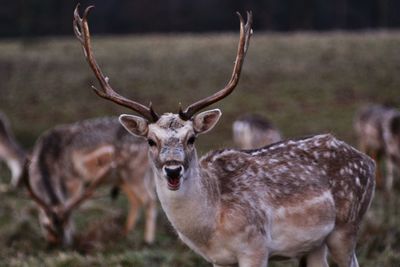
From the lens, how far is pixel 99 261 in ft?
28.1

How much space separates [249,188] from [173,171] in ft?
3.23

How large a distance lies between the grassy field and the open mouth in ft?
9.71

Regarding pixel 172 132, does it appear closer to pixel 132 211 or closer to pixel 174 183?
pixel 174 183

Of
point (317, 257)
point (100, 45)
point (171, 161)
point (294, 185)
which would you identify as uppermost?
point (171, 161)

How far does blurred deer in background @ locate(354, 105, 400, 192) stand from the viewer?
46.6ft

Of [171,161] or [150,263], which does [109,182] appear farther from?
[171,161]

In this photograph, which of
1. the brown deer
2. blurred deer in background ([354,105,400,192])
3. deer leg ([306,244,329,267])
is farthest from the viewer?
the brown deer

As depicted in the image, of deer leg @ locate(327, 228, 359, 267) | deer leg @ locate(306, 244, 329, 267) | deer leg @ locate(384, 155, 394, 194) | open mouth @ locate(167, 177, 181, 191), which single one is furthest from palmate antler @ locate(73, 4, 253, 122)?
deer leg @ locate(384, 155, 394, 194)

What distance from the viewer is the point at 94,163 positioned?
11984 mm

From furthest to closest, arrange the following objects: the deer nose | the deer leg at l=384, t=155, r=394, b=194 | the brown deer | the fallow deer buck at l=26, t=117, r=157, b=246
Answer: the brown deer
the deer leg at l=384, t=155, r=394, b=194
the fallow deer buck at l=26, t=117, r=157, b=246
the deer nose

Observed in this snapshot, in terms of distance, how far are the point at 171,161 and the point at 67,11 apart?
51144 millimetres

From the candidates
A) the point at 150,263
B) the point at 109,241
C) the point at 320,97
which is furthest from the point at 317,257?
the point at 320,97

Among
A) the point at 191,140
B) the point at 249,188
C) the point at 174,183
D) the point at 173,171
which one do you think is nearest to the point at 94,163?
the point at 249,188

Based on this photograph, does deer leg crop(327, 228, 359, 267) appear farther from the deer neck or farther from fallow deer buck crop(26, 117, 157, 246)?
fallow deer buck crop(26, 117, 157, 246)
